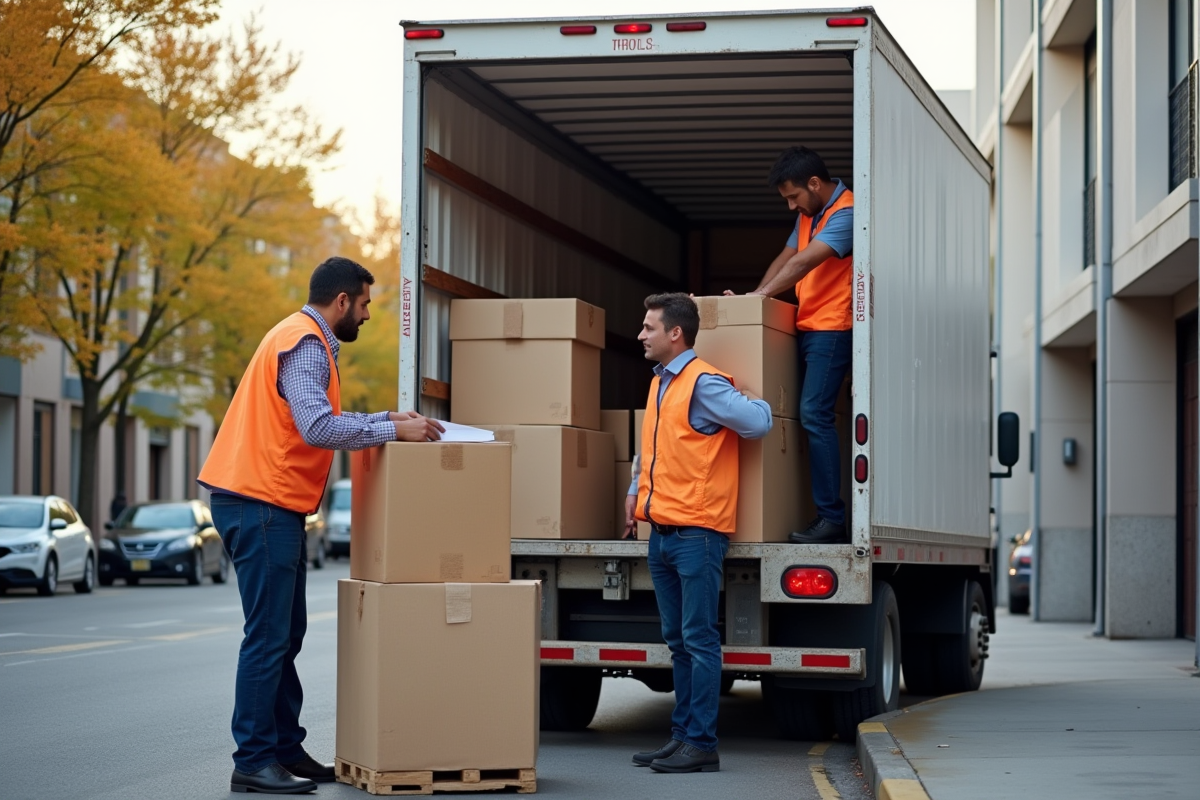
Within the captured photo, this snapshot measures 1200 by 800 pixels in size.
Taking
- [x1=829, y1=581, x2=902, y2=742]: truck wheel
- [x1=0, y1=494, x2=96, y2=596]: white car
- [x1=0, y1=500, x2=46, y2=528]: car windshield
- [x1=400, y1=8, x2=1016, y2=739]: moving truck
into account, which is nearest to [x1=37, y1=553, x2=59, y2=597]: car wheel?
[x1=0, y1=494, x2=96, y2=596]: white car

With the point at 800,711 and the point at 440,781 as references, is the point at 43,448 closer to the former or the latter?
the point at 800,711

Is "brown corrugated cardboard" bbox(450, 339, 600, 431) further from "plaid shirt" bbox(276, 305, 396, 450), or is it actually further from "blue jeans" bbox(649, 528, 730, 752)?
"plaid shirt" bbox(276, 305, 396, 450)

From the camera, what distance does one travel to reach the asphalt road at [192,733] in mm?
7594

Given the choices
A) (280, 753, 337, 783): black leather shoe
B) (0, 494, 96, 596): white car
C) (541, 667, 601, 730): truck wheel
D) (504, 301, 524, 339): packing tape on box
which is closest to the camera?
(280, 753, 337, 783): black leather shoe

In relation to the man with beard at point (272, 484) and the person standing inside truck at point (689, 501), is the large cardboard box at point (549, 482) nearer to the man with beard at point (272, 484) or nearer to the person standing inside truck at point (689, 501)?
the person standing inside truck at point (689, 501)

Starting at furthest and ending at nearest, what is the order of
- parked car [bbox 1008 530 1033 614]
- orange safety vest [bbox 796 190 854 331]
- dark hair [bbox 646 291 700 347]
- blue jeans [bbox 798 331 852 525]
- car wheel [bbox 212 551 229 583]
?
car wheel [bbox 212 551 229 583] < parked car [bbox 1008 530 1033 614] < orange safety vest [bbox 796 190 854 331] < blue jeans [bbox 798 331 852 525] < dark hair [bbox 646 291 700 347]

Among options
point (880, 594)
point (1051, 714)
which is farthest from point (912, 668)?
point (880, 594)

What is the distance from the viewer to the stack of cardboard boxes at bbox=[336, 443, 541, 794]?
7.03 meters

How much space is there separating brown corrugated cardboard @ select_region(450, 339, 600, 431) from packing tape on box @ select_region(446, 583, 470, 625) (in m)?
2.00

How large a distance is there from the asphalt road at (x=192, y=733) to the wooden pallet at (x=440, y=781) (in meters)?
0.10

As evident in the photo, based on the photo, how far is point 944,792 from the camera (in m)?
6.67

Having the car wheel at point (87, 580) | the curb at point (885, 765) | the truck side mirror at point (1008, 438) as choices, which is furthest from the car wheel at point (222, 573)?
the curb at point (885, 765)

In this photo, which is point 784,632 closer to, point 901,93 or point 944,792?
point 944,792

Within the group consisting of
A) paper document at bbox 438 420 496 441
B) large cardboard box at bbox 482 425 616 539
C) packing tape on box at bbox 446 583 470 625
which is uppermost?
paper document at bbox 438 420 496 441
